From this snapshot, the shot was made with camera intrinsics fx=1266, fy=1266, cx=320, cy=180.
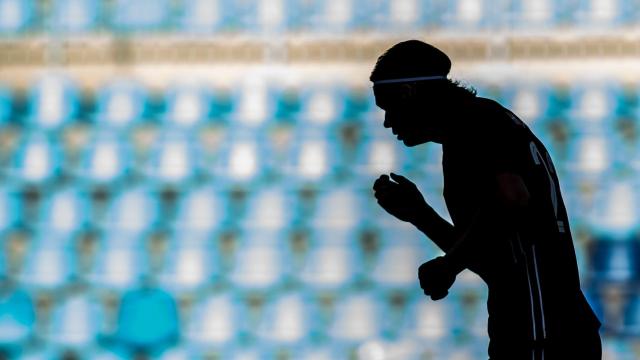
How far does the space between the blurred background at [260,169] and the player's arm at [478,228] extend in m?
3.33

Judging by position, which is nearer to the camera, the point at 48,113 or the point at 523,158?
the point at 523,158

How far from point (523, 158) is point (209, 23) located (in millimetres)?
3575

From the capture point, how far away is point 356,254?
457cm

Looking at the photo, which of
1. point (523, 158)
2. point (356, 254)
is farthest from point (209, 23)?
point (523, 158)

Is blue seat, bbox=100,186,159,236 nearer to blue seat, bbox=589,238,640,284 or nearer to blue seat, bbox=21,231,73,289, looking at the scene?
blue seat, bbox=21,231,73,289

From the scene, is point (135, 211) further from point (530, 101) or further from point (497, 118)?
point (497, 118)

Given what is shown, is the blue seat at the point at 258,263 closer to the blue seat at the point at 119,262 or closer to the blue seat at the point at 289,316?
the blue seat at the point at 289,316

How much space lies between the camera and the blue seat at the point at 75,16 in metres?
4.71

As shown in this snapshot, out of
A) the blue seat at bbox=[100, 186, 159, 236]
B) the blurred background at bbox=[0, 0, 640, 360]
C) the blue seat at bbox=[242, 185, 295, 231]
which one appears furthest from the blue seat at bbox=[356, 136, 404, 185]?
the blue seat at bbox=[100, 186, 159, 236]

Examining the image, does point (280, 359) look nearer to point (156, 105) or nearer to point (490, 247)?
point (156, 105)

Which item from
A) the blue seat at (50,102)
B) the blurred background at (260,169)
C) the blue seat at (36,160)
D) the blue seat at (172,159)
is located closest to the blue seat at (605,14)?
the blurred background at (260,169)

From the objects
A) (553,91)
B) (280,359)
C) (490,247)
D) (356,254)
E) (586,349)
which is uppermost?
(553,91)

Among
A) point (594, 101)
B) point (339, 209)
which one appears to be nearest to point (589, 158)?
point (594, 101)

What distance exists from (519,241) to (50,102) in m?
3.72
